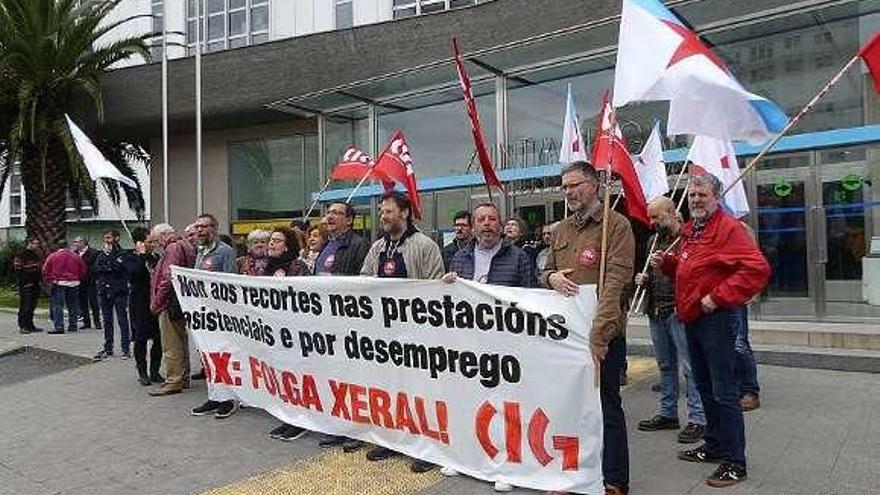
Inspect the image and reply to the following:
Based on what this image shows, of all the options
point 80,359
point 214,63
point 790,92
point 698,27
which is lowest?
point 80,359

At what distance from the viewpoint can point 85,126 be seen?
22.9m

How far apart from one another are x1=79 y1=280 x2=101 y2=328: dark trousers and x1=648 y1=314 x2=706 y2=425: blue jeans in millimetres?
12164

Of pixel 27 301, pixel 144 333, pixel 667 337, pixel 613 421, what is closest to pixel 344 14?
pixel 27 301

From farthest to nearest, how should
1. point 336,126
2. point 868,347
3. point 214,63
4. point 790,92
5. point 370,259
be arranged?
point 214,63 < point 336,126 < point 790,92 < point 868,347 < point 370,259

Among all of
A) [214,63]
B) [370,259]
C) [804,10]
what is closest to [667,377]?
[370,259]

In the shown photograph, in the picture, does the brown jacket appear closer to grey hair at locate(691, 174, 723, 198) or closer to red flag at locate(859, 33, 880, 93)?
grey hair at locate(691, 174, 723, 198)

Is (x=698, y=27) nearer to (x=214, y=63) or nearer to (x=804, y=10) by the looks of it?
(x=804, y=10)

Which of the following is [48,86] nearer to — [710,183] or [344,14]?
[344,14]

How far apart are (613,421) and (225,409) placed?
4054 mm

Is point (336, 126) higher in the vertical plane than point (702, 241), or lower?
higher

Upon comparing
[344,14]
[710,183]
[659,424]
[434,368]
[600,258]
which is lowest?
[659,424]

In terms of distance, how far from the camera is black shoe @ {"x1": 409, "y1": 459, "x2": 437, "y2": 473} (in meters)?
5.13

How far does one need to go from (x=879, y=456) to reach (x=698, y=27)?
9475 mm

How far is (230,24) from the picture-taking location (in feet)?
82.5
